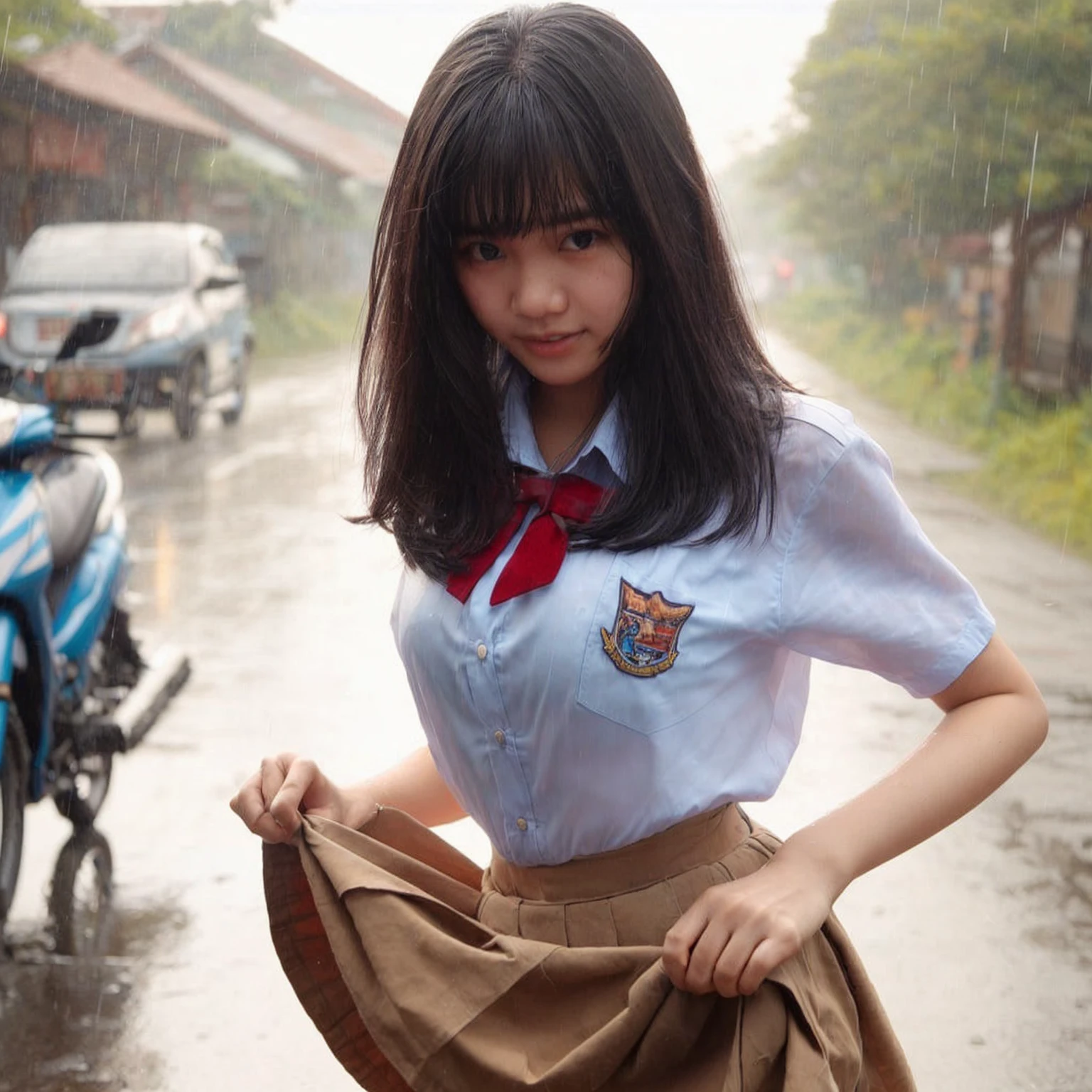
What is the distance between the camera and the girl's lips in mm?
1465

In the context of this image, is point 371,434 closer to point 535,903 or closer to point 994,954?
point 535,903

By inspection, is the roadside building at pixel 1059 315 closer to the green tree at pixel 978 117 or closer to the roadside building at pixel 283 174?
the green tree at pixel 978 117

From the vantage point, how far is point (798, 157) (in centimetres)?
2080

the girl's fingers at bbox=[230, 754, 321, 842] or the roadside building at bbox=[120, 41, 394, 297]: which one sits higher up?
the girl's fingers at bbox=[230, 754, 321, 842]

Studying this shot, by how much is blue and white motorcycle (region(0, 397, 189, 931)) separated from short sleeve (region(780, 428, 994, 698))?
225 centimetres

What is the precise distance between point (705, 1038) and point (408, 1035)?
0.26 m

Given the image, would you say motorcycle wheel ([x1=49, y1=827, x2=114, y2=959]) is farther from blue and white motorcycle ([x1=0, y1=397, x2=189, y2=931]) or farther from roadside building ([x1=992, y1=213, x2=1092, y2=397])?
roadside building ([x1=992, y1=213, x2=1092, y2=397])

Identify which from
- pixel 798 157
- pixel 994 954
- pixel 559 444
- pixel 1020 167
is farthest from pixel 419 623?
pixel 798 157

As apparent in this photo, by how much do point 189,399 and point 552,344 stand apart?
12.1 meters

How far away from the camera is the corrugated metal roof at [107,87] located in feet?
57.0

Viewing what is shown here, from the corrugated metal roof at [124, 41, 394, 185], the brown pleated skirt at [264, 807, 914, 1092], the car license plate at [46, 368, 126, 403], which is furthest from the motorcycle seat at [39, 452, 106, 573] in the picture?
the corrugated metal roof at [124, 41, 394, 185]

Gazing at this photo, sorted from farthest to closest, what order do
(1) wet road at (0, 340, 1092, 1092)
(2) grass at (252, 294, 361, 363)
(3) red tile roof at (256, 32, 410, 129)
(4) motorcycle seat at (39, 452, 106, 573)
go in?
(3) red tile roof at (256, 32, 410, 129), (2) grass at (252, 294, 361, 363), (4) motorcycle seat at (39, 452, 106, 573), (1) wet road at (0, 340, 1092, 1092)

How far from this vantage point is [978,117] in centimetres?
1331

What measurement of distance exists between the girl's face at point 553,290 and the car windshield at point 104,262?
1221cm
